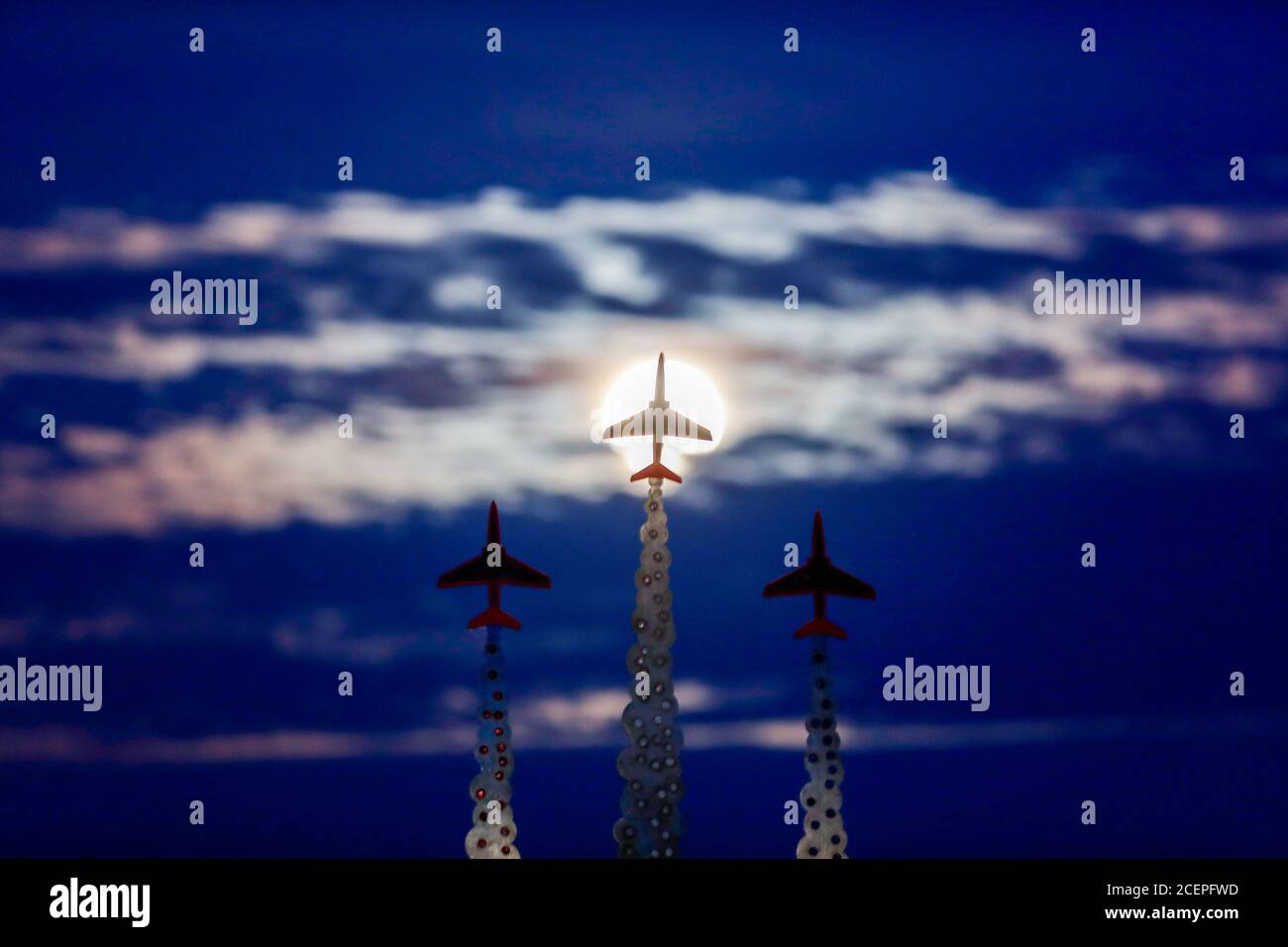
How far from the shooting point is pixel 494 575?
27562 mm

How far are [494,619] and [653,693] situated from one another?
9.72ft

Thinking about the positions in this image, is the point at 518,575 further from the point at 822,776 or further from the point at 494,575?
the point at 822,776

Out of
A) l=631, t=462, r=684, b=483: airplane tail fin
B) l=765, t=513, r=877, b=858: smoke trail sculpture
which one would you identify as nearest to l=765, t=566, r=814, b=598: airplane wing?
l=765, t=513, r=877, b=858: smoke trail sculpture

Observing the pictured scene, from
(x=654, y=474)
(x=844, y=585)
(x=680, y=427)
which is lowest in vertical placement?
(x=844, y=585)

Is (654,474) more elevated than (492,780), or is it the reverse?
(654,474)

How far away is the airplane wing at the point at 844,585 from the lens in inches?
1086

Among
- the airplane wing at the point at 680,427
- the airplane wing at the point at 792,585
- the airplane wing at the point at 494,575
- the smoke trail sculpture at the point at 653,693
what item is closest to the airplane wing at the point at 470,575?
the airplane wing at the point at 494,575

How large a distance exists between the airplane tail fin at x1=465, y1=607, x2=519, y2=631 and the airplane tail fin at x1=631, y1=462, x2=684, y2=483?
10.5ft

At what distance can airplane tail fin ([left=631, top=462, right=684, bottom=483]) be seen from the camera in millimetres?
28031

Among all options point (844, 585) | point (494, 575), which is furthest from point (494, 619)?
point (844, 585)

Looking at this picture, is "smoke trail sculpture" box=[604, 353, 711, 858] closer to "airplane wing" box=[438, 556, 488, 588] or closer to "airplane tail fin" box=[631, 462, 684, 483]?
"airplane tail fin" box=[631, 462, 684, 483]

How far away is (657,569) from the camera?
2770cm
